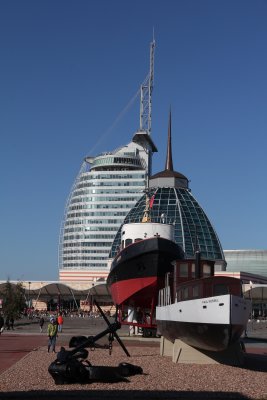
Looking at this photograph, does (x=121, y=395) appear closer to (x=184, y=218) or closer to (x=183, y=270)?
(x=183, y=270)

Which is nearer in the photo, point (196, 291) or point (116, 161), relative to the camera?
point (196, 291)

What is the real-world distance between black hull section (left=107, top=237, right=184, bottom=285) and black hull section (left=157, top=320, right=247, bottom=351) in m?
11.3

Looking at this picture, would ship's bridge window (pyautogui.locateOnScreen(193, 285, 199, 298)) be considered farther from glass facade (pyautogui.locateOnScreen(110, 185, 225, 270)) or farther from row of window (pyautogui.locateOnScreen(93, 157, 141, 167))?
row of window (pyautogui.locateOnScreen(93, 157, 141, 167))

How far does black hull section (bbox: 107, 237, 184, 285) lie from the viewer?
34.2m

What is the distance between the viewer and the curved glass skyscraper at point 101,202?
171125mm

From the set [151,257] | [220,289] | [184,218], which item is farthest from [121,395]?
[184,218]

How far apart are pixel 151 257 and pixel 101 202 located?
463 ft

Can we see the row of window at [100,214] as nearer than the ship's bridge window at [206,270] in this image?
No

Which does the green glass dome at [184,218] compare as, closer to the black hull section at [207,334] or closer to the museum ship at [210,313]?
the museum ship at [210,313]

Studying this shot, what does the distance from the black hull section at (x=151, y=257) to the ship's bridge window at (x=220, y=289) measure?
46.8ft

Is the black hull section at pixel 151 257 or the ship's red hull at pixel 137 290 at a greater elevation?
the black hull section at pixel 151 257

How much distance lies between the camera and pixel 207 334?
19.2 meters

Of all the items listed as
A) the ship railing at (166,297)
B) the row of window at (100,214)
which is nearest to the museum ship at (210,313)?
the ship railing at (166,297)

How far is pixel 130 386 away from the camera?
1571 centimetres
